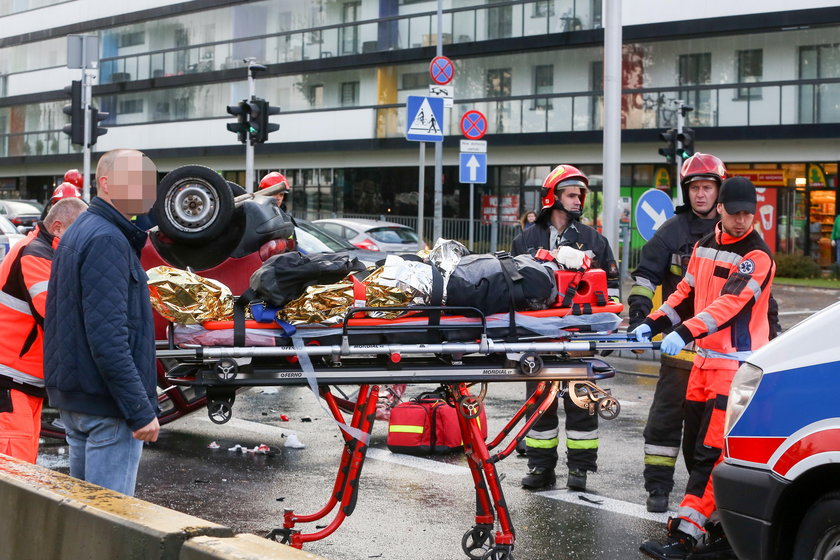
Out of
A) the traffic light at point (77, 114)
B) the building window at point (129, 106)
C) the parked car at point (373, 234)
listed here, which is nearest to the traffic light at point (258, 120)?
the parked car at point (373, 234)

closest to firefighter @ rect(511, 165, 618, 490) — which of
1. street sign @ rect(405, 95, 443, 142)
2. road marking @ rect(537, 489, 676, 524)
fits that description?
road marking @ rect(537, 489, 676, 524)

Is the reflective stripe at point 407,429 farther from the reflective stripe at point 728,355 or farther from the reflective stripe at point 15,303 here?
the reflective stripe at point 15,303

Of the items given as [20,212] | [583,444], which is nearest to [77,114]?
[20,212]

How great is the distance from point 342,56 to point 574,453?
31310 mm

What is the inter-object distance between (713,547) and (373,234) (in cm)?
1635

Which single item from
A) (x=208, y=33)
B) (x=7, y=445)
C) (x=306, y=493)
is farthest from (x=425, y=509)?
(x=208, y=33)

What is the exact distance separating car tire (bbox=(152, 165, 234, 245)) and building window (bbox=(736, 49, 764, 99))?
2448cm

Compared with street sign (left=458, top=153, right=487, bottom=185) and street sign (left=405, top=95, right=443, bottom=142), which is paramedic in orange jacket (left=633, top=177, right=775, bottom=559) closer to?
street sign (left=405, top=95, right=443, bottom=142)

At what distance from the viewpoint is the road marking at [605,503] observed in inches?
255

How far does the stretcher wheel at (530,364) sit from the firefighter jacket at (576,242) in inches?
77.9

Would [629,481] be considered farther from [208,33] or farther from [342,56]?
[208,33]

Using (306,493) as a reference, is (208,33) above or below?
above

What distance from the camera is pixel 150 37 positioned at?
44.9 metres

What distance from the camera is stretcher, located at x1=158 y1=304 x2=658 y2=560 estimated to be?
513 cm
